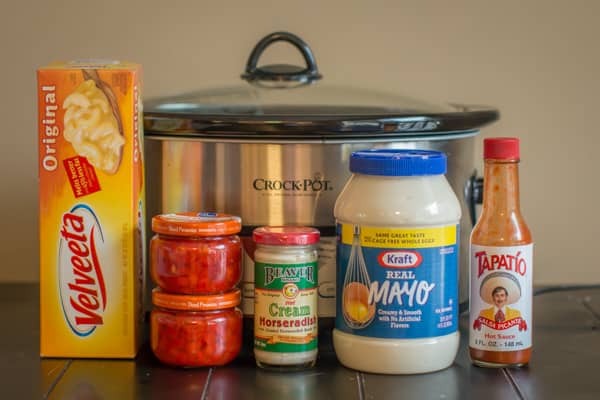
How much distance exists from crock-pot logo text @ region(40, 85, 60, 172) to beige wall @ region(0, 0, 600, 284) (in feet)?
1.29

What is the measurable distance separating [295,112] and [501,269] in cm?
27

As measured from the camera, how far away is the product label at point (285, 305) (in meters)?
0.92

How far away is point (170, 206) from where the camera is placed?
1027 mm

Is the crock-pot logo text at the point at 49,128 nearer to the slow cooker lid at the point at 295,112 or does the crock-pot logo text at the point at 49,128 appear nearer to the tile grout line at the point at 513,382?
the slow cooker lid at the point at 295,112

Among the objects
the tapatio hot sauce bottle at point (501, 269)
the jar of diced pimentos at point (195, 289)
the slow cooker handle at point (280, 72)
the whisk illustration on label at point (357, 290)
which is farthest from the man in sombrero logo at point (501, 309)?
the slow cooker handle at point (280, 72)

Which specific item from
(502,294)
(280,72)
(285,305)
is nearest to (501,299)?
(502,294)

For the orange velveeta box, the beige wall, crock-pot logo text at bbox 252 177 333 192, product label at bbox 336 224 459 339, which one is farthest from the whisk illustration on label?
the beige wall

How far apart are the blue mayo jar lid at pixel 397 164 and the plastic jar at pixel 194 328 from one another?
0.62ft

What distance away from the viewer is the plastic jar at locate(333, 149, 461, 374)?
897mm

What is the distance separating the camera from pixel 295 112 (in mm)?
1004

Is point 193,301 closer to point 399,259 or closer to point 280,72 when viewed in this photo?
point 399,259

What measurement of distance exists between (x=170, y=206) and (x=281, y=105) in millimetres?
167

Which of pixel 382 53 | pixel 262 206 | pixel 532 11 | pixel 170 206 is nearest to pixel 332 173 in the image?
pixel 262 206

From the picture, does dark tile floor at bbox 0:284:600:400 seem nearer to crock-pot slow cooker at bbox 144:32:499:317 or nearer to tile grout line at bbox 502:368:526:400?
tile grout line at bbox 502:368:526:400
